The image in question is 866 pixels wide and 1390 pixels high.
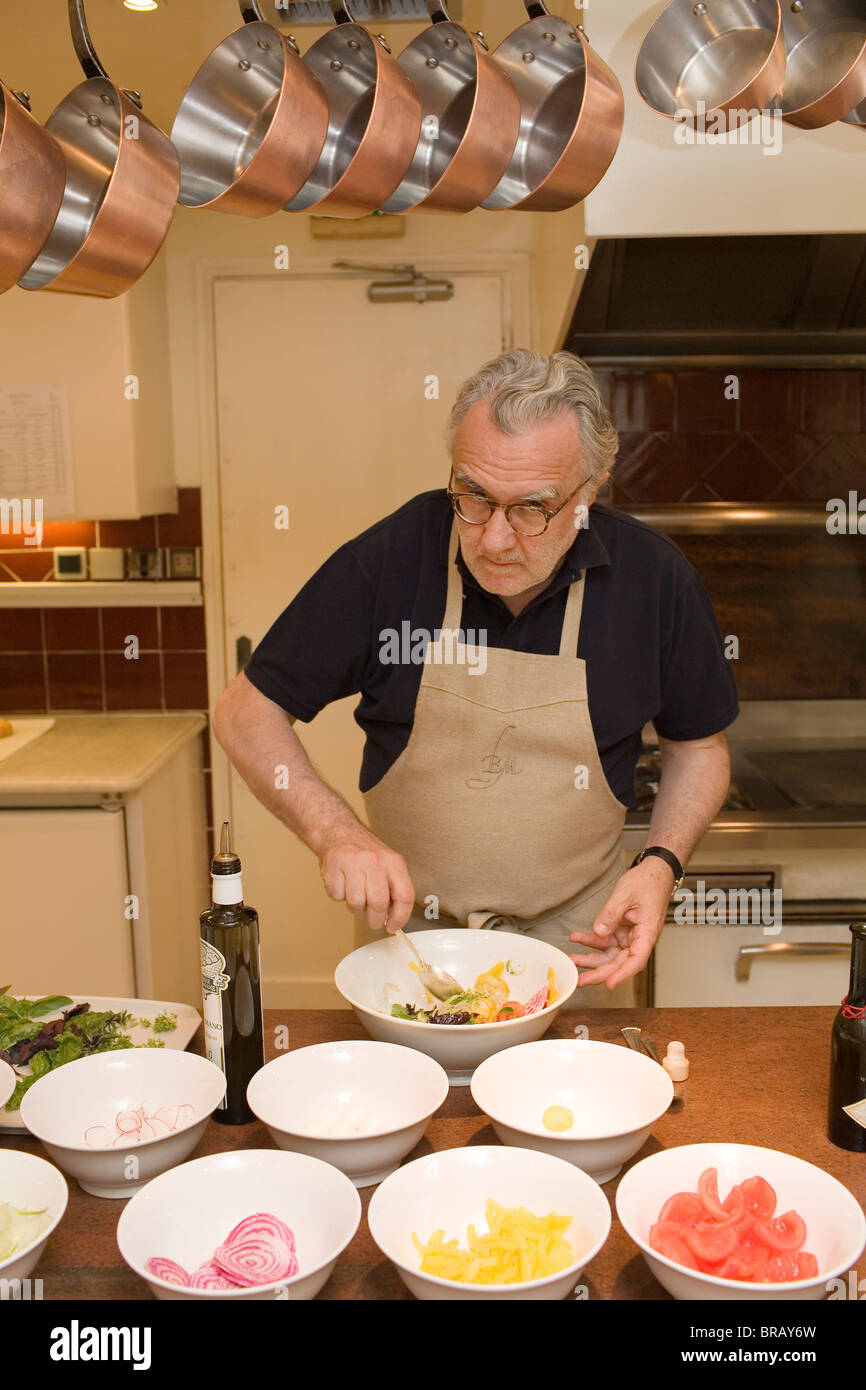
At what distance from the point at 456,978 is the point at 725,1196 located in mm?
523

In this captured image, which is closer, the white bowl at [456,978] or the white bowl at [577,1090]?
the white bowl at [577,1090]

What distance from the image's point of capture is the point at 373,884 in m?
1.43

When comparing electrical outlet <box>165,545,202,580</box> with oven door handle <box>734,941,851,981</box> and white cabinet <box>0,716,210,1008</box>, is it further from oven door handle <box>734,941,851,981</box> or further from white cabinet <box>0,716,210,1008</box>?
oven door handle <box>734,941,851,981</box>

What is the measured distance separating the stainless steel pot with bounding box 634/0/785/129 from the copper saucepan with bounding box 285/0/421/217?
0.34 metres

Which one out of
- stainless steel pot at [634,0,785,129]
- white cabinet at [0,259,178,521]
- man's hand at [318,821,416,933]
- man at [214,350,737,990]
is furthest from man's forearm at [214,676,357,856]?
white cabinet at [0,259,178,521]

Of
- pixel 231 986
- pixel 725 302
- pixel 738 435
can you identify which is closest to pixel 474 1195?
pixel 231 986

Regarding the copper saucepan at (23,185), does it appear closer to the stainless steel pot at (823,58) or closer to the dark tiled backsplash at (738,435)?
the stainless steel pot at (823,58)

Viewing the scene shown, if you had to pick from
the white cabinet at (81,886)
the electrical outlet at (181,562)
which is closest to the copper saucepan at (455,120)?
the white cabinet at (81,886)

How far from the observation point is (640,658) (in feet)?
6.07

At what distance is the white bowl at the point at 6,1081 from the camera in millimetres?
1220

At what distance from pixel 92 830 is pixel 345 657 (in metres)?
1.36

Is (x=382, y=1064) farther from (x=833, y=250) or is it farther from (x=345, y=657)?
(x=833, y=250)

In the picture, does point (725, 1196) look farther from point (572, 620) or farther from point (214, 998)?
point (572, 620)

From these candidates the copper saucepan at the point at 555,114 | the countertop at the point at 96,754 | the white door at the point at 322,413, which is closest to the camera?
the copper saucepan at the point at 555,114
